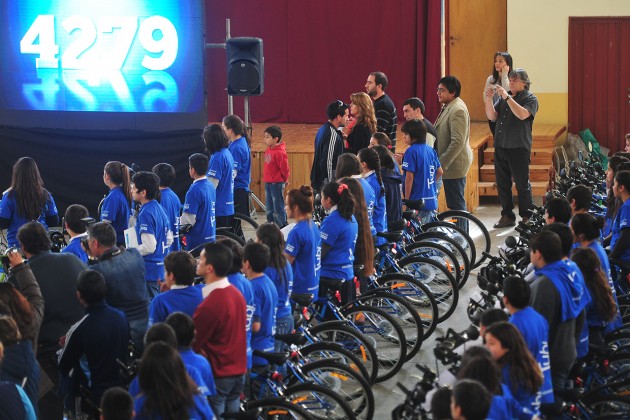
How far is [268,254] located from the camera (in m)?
6.38

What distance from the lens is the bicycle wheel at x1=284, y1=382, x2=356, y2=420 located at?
6.26 metres

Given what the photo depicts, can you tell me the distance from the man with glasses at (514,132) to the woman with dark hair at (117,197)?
4.93 meters

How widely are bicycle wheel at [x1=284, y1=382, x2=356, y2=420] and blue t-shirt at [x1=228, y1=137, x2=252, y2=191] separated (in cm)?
502

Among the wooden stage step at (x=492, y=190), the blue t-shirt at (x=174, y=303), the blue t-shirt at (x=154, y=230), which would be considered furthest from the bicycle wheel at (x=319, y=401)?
the wooden stage step at (x=492, y=190)

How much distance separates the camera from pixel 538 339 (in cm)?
563

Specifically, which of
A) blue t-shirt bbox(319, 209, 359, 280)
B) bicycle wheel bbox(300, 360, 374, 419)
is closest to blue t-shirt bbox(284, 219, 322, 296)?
blue t-shirt bbox(319, 209, 359, 280)

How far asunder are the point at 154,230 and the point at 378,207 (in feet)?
6.59

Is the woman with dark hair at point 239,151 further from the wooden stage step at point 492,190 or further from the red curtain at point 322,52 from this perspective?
the red curtain at point 322,52

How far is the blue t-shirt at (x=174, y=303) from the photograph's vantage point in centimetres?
610

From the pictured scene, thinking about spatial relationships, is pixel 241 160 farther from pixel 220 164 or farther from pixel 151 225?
pixel 151 225

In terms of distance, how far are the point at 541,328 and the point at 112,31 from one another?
8811 mm

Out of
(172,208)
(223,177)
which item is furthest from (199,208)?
→ (223,177)

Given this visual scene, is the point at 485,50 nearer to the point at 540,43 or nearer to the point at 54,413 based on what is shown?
the point at 540,43

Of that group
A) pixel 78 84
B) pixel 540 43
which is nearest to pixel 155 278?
pixel 78 84
